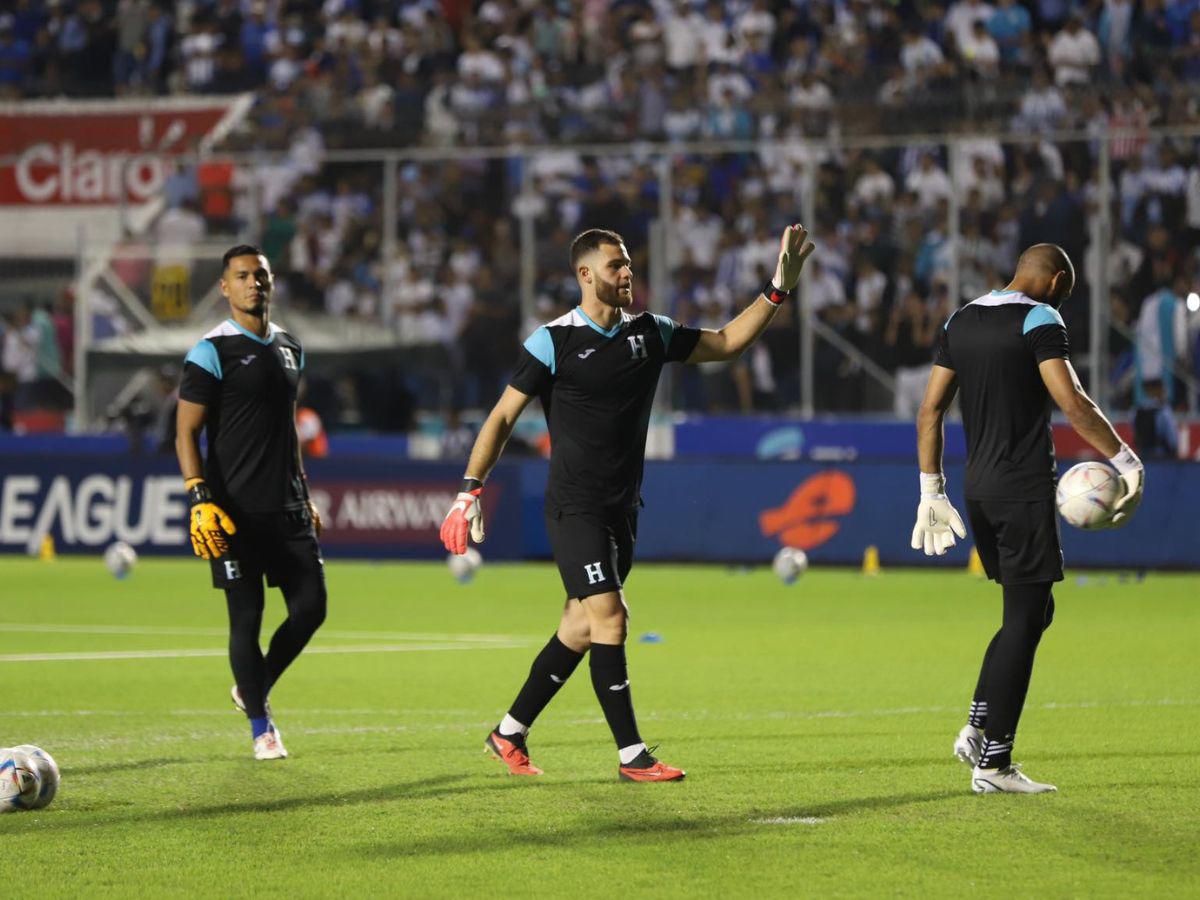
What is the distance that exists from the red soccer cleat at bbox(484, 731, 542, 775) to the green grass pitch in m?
0.09

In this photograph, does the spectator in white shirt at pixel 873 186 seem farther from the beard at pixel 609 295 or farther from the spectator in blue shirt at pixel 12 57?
the spectator in blue shirt at pixel 12 57

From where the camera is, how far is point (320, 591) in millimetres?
10336

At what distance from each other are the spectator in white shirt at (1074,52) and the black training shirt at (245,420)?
1557 centimetres

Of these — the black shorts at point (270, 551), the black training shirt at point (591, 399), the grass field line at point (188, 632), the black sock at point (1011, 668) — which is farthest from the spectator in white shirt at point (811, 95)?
the black sock at point (1011, 668)

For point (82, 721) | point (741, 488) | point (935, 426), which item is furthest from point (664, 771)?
point (741, 488)

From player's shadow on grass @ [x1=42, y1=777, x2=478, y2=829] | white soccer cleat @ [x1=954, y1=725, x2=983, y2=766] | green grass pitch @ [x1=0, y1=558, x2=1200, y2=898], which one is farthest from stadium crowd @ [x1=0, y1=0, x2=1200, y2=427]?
player's shadow on grass @ [x1=42, y1=777, x2=478, y2=829]

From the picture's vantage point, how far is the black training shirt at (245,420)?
1021 centimetres

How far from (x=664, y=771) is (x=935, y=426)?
1.85 m

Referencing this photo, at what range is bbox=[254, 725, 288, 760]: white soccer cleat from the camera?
9836 mm

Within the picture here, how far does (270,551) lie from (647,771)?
2402mm

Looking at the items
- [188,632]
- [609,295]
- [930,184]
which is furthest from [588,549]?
[930,184]

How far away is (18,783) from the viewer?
327 inches

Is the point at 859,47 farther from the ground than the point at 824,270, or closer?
farther from the ground

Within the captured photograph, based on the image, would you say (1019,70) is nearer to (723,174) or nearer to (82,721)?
(723,174)
